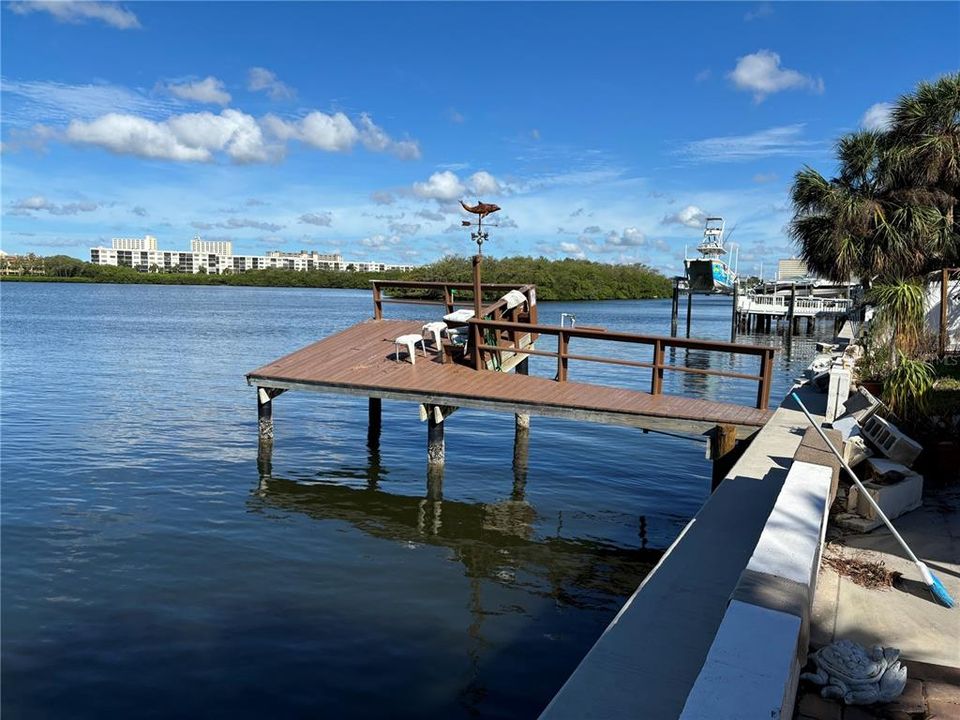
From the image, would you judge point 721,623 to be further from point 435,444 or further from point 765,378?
point 435,444

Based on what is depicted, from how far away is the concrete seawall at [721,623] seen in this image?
3.01m

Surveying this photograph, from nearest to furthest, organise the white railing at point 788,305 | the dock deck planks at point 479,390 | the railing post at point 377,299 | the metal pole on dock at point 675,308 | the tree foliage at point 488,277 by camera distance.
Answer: the dock deck planks at point 479,390
the railing post at point 377,299
the metal pole on dock at point 675,308
the white railing at point 788,305
the tree foliage at point 488,277

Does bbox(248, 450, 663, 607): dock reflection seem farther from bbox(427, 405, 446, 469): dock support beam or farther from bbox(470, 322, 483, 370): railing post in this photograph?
Answer: bbox(470, 322, 483, 370): railing post

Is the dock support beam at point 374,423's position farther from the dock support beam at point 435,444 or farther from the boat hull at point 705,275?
the boat hull at point 705,275

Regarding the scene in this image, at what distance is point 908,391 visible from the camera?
10.4m

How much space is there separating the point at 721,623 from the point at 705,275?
172ft

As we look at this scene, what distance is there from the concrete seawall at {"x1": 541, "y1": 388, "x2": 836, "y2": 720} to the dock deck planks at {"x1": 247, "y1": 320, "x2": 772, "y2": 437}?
3.37 meters

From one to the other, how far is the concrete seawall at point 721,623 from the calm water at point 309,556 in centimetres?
184

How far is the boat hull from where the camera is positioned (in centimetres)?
5306

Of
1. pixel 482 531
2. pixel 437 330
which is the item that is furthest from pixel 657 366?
pixel 437 330

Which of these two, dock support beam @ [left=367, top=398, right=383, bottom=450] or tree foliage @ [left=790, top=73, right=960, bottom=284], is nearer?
dock support beam @ [left=367, top=398, right=383, bottom=450]

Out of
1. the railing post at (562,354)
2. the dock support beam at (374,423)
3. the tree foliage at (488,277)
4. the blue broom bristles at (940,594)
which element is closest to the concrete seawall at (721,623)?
the blue broom bristles at (940,594)

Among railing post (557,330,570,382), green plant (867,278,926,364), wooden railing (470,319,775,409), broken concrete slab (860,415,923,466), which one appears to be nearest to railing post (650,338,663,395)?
wooden railing (470,319,775,409)

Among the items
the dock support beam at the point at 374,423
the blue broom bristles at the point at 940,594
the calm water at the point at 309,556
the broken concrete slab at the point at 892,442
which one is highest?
the broken concrete slab at the point at 892,442
